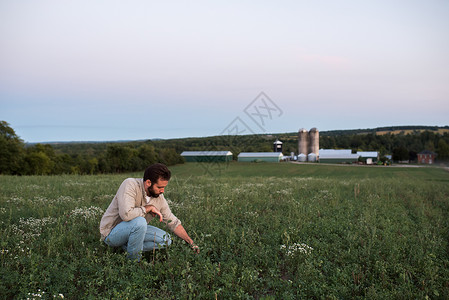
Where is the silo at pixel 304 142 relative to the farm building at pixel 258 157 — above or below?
above

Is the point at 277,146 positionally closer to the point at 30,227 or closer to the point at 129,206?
the point at 30,227

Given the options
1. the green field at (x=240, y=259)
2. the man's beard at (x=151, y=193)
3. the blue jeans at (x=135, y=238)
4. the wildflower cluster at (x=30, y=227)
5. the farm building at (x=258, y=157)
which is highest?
the man's beard at (x=151, y=193)

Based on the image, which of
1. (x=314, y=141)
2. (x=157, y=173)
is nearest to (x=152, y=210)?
(x=157, y=173)

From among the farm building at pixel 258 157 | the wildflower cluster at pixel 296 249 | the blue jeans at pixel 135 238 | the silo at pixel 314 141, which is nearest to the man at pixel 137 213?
the blue jeans at pixel 135 238

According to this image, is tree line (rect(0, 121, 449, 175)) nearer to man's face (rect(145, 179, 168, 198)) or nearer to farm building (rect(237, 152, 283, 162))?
farm building (rect(237, 152, 283, 162))

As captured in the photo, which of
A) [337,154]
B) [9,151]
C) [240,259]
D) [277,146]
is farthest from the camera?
[277,146]

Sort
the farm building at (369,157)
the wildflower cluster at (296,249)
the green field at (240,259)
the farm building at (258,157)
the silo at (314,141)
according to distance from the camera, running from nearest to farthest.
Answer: the green field at (240,259) → the wildflower cluster at (296,249) → the farm building at (369,157) → the farm building at (258,157) → the silo at (314,141)

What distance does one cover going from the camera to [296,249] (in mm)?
5254

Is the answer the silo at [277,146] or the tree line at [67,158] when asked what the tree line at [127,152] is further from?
the silo at [277,146]

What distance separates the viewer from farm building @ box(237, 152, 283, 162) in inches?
3020

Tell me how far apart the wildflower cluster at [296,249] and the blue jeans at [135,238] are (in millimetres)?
2295

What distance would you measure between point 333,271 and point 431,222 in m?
5.19

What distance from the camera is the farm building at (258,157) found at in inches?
3020

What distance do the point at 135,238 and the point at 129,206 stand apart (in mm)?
555
